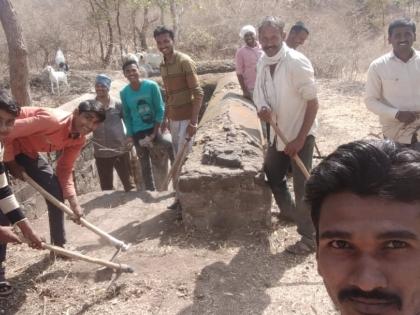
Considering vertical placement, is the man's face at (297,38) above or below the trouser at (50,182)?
above

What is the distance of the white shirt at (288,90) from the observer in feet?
11.2

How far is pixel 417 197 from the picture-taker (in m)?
1.11

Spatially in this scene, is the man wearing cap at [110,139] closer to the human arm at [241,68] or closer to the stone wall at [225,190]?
the stone wall at [225,190]

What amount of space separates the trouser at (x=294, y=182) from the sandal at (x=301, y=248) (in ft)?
0.24

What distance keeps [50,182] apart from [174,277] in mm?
1269

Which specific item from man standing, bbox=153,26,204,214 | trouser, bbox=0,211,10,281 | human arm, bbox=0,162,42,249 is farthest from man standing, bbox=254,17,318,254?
trouser, bbox=0,211,10,281

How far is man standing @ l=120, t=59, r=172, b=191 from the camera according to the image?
516cm

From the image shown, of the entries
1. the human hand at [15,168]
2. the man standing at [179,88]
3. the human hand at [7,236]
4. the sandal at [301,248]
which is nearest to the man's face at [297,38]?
the man standing at [179,88]

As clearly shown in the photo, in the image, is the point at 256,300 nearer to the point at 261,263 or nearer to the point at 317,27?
the point at 261,263

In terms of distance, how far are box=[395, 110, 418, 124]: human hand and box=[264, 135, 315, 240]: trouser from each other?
65 centimetres

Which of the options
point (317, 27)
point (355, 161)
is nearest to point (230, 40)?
point (317, 27)

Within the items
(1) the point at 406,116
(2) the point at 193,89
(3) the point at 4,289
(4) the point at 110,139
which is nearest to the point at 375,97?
(1) the point at 406,116

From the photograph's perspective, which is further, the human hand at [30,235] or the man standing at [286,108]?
the man standing at [286,108]

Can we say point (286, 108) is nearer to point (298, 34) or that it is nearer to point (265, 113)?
point (265, 113)
